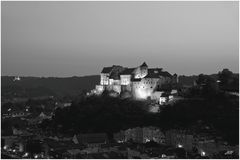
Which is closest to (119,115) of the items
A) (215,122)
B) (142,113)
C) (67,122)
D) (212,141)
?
(142,113)

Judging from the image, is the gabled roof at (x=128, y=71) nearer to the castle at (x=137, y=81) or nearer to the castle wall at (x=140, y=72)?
the castle at (x=137, y=81)

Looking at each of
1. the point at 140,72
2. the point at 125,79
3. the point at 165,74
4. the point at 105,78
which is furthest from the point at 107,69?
the point at 165,74

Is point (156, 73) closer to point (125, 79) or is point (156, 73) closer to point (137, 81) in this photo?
point (137, 81)

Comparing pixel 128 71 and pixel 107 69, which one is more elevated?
pixel 107 69

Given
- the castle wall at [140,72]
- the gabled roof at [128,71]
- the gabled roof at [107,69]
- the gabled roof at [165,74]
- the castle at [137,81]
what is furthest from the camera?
the gabled roof at [107,69]

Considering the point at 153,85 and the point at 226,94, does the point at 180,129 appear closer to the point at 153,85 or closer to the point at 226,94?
the point at 226,94

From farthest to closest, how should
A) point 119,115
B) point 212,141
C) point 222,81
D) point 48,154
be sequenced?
point 222,81 < point 119,115 < point 212,141 < point 48,154

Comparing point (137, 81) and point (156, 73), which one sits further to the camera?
point (156, 73)

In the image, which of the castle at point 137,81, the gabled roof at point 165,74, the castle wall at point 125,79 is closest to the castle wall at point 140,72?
the castle at point 137,81

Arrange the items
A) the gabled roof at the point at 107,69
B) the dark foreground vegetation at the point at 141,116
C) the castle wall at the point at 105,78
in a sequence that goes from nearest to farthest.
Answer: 1. the dark foreground vegetation at the point at 141,116
2. the castle wall at the point at 105,78
3. the gabled roof at the point at 107,69
